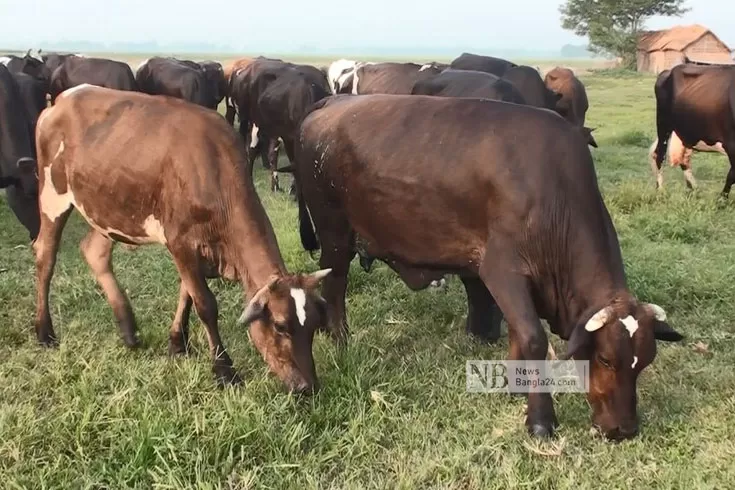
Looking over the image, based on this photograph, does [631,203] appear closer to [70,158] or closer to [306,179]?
[306,179]

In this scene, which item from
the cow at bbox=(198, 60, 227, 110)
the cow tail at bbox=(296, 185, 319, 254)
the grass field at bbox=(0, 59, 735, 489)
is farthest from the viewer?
the cow at bbox=(198, 60, 227, 110)

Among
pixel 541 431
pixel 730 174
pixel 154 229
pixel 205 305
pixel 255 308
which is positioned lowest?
pixel 730 174

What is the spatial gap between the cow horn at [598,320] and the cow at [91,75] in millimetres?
11473

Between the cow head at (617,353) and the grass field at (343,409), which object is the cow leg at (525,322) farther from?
the cow head at (617,353)

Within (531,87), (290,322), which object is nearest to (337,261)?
(290,322)

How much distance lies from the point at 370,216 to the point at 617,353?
1861mm

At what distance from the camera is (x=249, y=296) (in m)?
4.59

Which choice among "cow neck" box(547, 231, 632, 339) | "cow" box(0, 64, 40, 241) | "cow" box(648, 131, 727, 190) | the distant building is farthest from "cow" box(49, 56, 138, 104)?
the distant building

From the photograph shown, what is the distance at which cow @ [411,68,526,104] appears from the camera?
776 cm

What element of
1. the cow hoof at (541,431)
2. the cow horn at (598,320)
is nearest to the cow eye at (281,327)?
the cow hoof at (541,431)

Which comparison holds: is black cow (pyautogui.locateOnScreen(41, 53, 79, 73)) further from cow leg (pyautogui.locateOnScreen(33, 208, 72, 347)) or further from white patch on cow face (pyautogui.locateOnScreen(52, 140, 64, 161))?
white patch on cow face (pyautogui.locateOnScreen(52, 140, 64, 161))

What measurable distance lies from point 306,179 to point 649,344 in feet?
8.88

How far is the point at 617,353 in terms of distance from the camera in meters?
4.07

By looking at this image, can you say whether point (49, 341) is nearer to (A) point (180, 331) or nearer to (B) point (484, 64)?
(A) point (180, 331)
